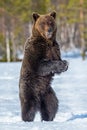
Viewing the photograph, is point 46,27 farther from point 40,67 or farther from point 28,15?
point 28,15

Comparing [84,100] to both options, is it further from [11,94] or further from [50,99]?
[50,99]

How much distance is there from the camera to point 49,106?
21.3ft

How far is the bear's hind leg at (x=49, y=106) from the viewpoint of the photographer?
6469 mm

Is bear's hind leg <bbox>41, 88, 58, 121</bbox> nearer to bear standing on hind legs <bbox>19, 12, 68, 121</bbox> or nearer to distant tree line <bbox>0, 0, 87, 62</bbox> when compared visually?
bear standing on hind legs <bbox>19, 12, 68, 121</bbox>

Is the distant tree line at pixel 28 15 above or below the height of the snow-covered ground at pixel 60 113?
below

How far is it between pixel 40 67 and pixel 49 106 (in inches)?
22.1

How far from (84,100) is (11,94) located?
2047mm

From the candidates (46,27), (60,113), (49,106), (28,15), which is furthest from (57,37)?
(46,27)

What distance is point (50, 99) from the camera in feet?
21.3

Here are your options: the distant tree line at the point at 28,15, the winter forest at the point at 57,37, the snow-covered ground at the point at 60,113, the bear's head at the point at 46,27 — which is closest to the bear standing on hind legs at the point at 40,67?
the bear's head at the point at 46,27

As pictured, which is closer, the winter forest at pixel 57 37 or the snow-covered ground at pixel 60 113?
the snow-covered ground at pixel 60 113

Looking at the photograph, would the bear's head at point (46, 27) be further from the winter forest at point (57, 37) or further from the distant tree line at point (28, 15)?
the distant tree line at point (28, 15)

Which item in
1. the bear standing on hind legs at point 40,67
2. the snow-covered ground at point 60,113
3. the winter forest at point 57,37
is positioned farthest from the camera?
the winter forest at point 57,37

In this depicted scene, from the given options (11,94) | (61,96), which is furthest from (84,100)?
(11,94)
